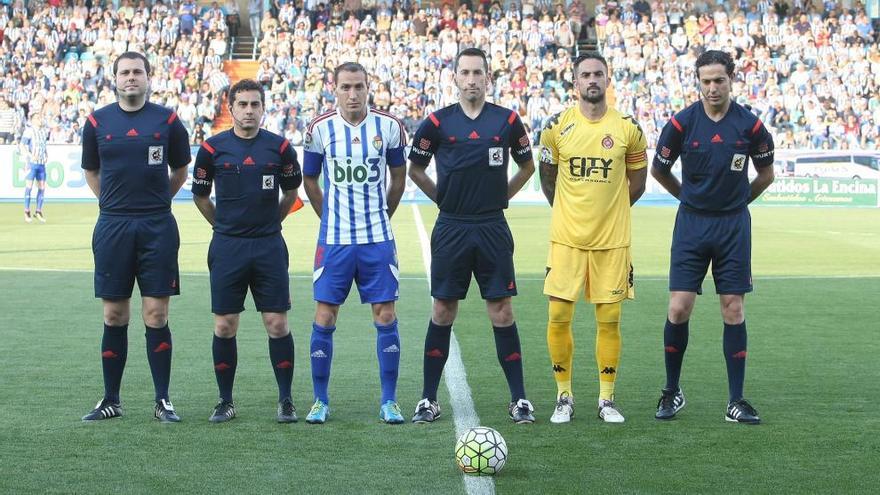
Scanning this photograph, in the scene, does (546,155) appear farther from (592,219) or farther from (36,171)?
(36,171)

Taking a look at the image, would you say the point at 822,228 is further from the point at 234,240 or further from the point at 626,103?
the point at 234,240

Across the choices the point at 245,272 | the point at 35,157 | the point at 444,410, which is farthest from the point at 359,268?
the point at 35,157

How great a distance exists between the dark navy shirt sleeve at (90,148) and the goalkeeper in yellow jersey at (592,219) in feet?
8.35

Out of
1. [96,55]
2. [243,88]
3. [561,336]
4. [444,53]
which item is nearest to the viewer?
[243,88]

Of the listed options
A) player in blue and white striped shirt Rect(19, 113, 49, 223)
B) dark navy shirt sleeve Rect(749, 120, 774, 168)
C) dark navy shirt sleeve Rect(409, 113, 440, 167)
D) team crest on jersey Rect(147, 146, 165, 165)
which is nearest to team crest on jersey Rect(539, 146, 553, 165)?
dark navy shirt sleeve Rect(409, 113, 440, 167)

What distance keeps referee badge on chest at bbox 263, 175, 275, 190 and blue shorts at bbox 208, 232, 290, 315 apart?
28cm

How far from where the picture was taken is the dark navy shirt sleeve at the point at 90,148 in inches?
276

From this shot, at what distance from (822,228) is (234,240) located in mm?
18484

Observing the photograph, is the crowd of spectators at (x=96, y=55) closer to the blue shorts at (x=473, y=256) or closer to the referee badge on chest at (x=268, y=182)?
the referee badge on chest at (x=268, y=182)

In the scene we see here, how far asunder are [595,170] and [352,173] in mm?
1374

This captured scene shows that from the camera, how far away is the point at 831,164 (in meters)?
31.2

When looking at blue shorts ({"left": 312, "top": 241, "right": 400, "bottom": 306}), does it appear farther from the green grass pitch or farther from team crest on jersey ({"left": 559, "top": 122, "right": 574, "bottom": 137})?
team crest on jersey ({"left": 559, "top": 122, "right": 574, "bottom": 137})

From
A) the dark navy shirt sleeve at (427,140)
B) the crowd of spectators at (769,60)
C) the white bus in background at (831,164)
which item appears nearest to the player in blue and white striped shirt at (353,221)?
the dark navy shirt sleeve at (427,140)

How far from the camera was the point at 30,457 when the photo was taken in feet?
19.6
